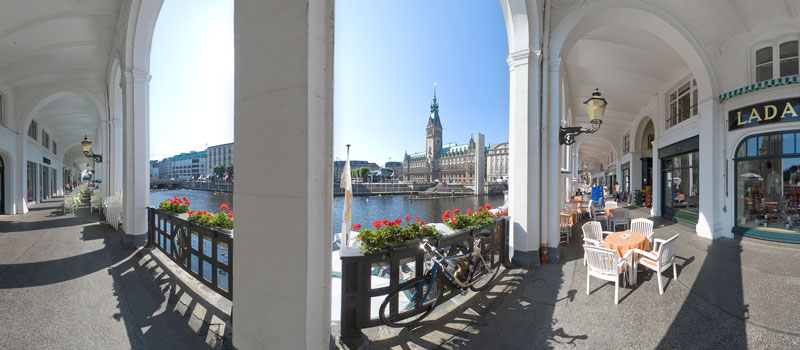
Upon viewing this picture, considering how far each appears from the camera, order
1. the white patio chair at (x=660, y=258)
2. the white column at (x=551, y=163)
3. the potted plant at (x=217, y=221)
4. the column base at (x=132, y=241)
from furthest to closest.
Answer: the column base at (x=132, y=241)
the white column at (x=551, y=163)
the white patio chair at (x=660, y=258)
the potted plant at (x=217, y=221)

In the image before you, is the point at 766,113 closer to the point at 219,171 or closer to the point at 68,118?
the point at 68,118

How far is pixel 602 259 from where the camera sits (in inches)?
178

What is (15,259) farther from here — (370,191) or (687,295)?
(370,191)

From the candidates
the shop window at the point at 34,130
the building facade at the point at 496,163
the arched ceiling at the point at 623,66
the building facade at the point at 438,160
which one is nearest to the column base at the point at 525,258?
the arched ceiling at the point at 623,66

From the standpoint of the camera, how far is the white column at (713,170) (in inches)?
349

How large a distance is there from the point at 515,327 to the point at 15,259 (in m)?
9.71

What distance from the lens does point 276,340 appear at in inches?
82.0

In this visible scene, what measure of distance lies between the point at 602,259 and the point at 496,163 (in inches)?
4249

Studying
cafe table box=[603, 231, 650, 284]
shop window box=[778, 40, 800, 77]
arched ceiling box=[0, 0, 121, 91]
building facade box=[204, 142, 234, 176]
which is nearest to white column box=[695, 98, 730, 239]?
shop window box=[778, 40, 800, 77]

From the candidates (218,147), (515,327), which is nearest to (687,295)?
(515,327)

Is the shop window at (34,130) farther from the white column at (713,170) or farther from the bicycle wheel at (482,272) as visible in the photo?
the white column at (713,170)

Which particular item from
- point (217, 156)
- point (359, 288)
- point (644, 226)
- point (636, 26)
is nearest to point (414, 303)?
point (359, 288)

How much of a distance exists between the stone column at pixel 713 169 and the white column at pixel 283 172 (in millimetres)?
12161

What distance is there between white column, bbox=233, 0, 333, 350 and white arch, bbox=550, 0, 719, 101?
Answer: 6103mm
